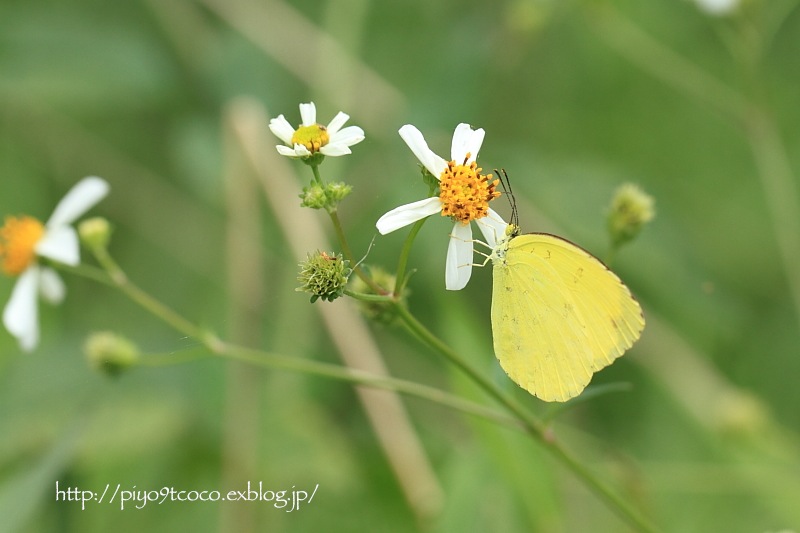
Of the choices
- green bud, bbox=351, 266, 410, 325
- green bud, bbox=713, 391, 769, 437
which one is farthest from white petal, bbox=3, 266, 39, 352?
green bud, bbox=713, 391, 769, 437

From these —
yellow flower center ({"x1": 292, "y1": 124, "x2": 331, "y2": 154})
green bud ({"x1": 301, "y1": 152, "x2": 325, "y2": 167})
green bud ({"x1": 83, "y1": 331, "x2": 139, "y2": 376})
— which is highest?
green bud ({"x1": 83, "y1": 331, "x2": 139, "y2": 376})

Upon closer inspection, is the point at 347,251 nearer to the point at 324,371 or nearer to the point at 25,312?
the point at 324,371

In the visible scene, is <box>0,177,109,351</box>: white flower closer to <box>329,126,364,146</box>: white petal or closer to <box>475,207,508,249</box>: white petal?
<box>329,126,364,146</box>: white petal

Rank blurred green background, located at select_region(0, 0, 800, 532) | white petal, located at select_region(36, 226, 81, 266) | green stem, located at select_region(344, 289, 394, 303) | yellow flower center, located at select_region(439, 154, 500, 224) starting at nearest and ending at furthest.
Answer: green stem, located at select_region(344, 289, 394, 303) < yellow flower center, located at select_region(439, 154, 500, 224) < white petal, located at select_region(36, 226, 81, 266) < blurred green background, located at select_region(0, 0, 800, 532)

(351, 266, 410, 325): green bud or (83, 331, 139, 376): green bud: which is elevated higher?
(83, 331, 139, 376): green bud

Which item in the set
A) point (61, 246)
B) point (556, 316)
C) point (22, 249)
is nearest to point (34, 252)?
point (22, 249)

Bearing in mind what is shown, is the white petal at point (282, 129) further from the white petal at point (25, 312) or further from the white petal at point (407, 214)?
the white petal at point (25, 312)
